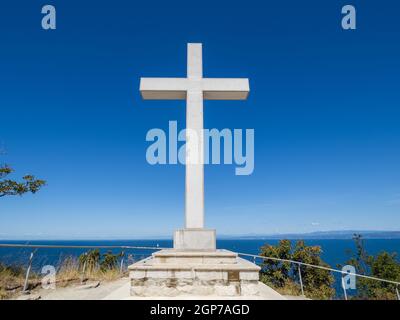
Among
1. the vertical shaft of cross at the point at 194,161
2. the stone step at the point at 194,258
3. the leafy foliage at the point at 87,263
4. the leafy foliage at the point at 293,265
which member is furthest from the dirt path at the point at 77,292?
the leafy foliage at the point at 293,265

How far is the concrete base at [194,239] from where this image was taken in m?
6.06

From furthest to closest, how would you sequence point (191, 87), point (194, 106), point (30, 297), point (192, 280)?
point (191, 87), point (194, 106), point (30, 297), point (192, 280)

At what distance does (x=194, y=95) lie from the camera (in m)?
6.98

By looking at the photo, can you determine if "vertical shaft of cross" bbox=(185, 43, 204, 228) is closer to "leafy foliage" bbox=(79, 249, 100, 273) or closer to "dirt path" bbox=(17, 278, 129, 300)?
"dirt path" bbox=(17, 278, 129, 300)

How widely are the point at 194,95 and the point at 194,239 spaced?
123 inches

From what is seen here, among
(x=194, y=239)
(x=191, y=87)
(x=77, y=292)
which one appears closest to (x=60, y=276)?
(x=77, y=292)

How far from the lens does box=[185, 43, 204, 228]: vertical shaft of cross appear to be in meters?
6.41

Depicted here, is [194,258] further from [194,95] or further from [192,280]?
[194,95]

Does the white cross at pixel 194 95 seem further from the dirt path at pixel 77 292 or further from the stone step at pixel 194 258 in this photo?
the dirt path at pixel 77 292

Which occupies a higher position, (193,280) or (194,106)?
(194,106)

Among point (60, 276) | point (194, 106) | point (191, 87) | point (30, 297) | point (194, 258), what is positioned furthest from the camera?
point (60, 276)
